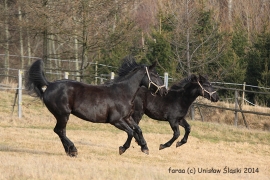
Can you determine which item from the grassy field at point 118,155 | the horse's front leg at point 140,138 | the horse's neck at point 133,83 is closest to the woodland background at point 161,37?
the grassy field at point 118,155

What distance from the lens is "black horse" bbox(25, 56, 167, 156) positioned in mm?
11797

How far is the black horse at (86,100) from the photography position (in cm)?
1180

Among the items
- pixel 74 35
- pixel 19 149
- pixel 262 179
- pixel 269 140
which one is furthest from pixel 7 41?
pixel 262 179

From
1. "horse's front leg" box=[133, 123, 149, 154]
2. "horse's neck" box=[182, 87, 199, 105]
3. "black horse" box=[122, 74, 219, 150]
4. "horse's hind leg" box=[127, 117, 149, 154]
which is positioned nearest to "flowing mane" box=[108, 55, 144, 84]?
"horse's hind leg" box=[127, 117, 149, 154]

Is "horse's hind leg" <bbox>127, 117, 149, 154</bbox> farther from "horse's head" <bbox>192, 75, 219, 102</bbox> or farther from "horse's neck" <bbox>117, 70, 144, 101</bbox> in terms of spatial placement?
"horse's head" <bbox>192, 75, 219, 102</bbox>

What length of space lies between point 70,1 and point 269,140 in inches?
340

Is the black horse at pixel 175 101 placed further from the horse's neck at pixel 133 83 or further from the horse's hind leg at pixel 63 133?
the horse's hind leg at pixel 63 133

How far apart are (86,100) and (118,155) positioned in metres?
1.58

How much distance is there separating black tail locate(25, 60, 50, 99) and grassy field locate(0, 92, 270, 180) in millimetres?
1226

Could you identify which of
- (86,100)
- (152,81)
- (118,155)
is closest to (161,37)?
(152,81)

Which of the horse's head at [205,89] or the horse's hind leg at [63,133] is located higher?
the horse's head at [205,89]

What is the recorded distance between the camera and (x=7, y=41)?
28438 mm

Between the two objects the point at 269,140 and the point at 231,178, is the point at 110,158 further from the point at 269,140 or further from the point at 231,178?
the point at 269,140

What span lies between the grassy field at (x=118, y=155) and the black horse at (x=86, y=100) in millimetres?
646
